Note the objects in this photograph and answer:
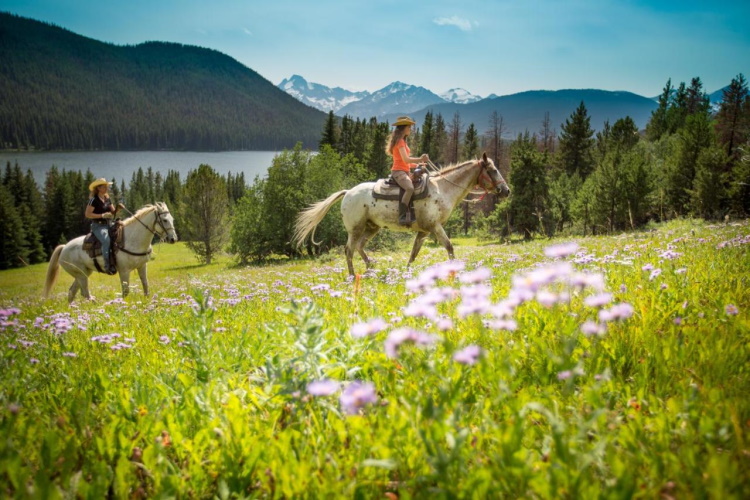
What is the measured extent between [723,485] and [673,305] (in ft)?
8.84

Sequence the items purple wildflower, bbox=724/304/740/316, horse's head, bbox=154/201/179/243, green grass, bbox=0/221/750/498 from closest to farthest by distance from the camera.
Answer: green grass, bbox=0/221/750/498
purple wildflower, bbox=724/304/740/316
horse's head, bbox=154/201/179/243

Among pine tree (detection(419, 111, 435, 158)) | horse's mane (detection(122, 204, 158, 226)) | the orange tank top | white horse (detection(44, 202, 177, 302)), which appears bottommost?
white horse (detection(44, 202, 177, 302))

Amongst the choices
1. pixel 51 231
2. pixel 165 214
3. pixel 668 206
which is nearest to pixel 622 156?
pixel 668 206

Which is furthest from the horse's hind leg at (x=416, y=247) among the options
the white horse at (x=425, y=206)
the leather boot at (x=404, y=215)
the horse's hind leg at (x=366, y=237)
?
the horse's hind leg at (x=366, y=237)

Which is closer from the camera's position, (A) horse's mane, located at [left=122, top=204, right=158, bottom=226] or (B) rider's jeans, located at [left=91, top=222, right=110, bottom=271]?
Answer: (B) rider's jeans, located at [left=91, top=222, right=110, bottom=271]

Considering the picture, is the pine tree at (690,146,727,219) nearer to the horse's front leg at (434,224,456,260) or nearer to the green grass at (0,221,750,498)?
the horse's front leg at (434,224,456,260)

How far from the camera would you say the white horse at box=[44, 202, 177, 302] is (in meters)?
12.3

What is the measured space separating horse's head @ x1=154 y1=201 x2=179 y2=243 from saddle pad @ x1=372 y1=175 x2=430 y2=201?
6952 mm

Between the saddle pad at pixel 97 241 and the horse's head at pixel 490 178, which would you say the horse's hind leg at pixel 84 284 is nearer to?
the saddle pad at pixel 97 241

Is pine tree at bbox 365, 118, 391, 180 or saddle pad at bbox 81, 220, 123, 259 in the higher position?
pine tree at bbox 365, 118, 391, 180

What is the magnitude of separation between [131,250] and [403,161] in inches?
375

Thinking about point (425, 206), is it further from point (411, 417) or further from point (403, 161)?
point (411, 417)

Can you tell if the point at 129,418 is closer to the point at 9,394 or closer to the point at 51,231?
the point at 9,394

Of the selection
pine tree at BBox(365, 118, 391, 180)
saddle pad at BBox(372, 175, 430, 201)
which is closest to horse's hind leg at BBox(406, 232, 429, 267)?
saddle pad at BBox(372, 175, 430, 201)
